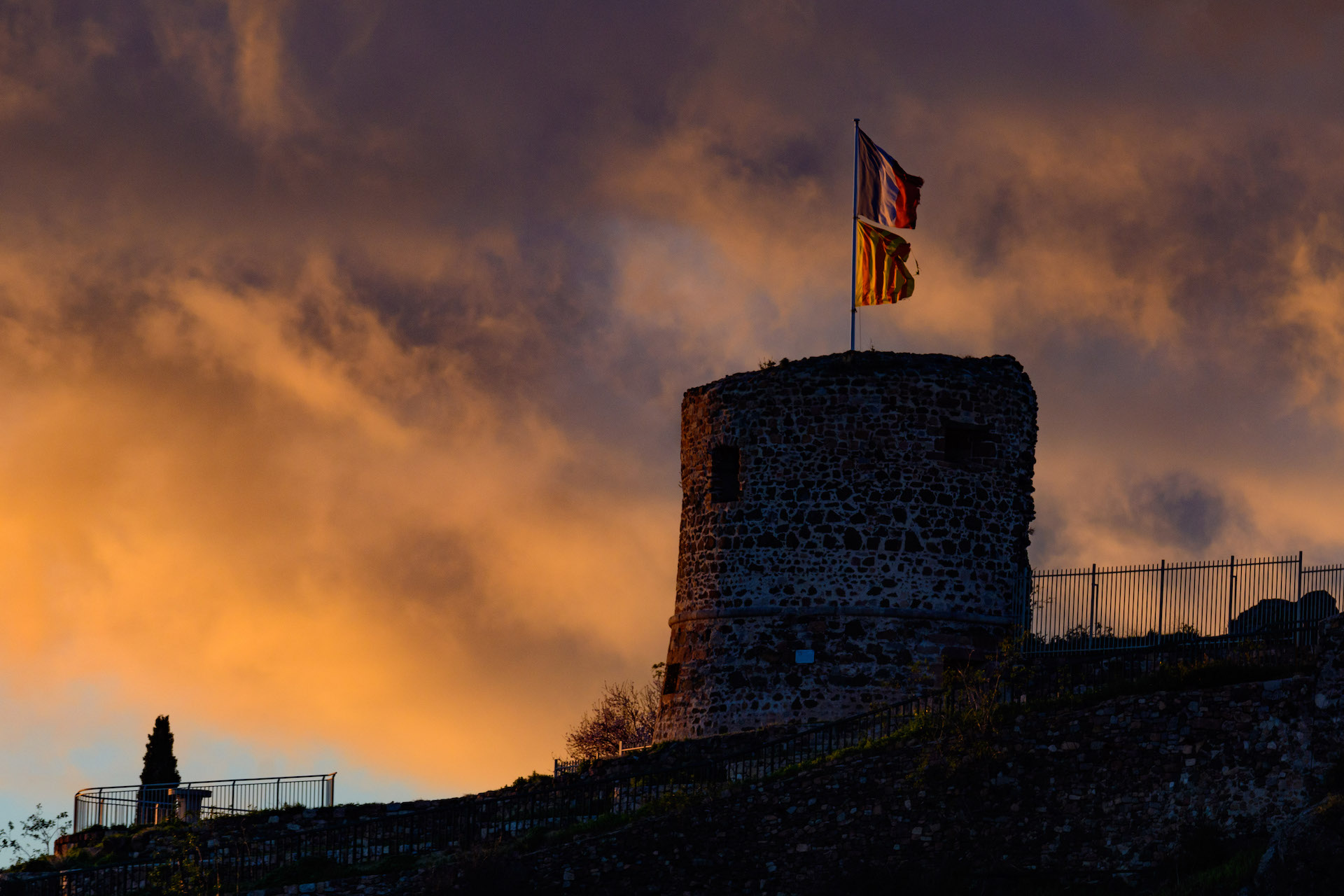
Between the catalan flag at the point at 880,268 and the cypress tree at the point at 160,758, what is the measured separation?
16.3 meters

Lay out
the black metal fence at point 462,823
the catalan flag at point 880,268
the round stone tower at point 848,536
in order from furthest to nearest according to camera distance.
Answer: the catalan flag at point 880,268 < the round stone tower at point 848,536 < the black metal fence at point 462,823

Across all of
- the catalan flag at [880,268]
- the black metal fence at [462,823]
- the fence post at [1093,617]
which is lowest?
the black metal fence at [462,823]

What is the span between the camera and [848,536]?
36438 millimetres

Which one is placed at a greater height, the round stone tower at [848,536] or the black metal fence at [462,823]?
the round stone tower at [848,536]

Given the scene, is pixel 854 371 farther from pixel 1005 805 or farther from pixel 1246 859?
pixel 1246 859

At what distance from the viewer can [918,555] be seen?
36281 millimetres

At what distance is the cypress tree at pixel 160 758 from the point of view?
42750mm

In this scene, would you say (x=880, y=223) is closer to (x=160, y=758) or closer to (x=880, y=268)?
(x=880, y=268)

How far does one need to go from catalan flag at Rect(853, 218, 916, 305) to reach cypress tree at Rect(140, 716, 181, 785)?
16.3m

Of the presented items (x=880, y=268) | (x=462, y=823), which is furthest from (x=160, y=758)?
(x=880, y=268)


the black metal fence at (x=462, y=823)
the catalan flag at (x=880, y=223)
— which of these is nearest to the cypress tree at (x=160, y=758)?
the black metal fence at (x=462, y=823)

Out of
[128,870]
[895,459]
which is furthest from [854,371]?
[128,870]

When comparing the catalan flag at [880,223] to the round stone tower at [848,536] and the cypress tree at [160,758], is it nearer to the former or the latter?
the round stone tower at [848,536]

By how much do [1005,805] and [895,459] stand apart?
8257 mm
